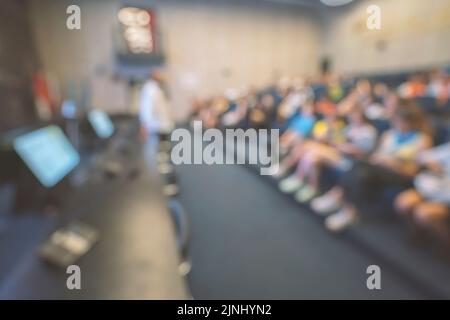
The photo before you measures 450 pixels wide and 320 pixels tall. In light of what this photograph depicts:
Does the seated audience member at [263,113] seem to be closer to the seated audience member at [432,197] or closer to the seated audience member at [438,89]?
the seated audience member at [432,197]

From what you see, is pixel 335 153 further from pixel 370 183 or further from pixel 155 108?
pixel 155 108

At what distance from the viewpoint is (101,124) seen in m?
2.43

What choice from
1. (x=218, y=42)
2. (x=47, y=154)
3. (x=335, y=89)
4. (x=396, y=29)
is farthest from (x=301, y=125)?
(x=47, y=154)

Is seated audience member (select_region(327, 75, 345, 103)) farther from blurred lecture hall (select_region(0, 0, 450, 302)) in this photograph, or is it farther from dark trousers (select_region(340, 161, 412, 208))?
dark trousers (select_region(340, 161, 412, 208))

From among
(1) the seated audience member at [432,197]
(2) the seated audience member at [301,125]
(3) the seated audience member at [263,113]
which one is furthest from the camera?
(2) the seated audience member at [301,125]

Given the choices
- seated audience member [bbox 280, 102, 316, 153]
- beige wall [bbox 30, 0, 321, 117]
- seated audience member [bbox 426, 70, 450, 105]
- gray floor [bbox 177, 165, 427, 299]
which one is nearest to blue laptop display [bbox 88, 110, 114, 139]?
gray floor [bbox 177, 165, 427, 299]

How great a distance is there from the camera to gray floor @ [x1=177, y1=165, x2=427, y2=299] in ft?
3.66

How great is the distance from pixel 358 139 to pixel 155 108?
4.32 feet

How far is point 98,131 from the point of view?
2.29 meters

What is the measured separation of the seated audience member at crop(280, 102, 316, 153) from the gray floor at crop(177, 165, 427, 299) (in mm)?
393

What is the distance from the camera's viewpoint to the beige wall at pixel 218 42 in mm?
890

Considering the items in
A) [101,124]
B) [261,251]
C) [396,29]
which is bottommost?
[261,251]

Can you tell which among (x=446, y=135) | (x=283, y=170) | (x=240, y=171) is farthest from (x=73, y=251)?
(x=283, y=170)

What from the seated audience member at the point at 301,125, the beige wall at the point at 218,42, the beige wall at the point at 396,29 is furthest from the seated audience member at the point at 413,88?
the beige wall at the point at 218,42
